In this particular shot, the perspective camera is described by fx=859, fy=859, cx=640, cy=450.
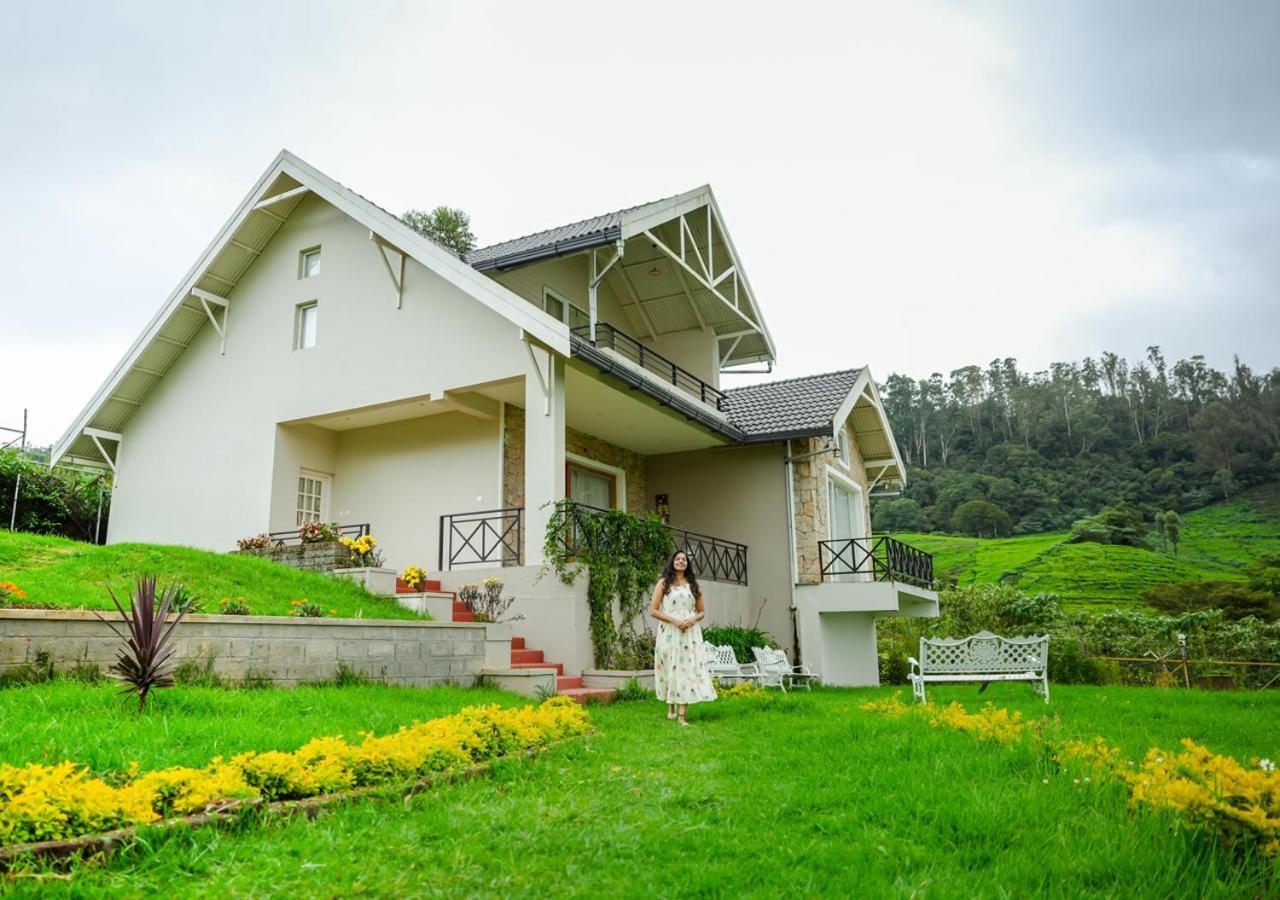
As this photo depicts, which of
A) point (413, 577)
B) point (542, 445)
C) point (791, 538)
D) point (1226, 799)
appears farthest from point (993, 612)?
point (1226, 799)

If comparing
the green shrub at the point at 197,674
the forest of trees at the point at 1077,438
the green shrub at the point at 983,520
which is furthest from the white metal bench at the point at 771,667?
the forest of trees at the point at 1077,438

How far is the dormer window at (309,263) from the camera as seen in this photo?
14711 millimetres

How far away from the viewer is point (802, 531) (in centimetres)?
1603

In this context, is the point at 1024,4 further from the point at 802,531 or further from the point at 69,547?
the point at 69,547

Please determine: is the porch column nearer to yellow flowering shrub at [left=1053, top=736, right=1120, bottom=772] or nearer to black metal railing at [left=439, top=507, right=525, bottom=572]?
black metal railing at [left=439, top=507, right=525, bottom=572]

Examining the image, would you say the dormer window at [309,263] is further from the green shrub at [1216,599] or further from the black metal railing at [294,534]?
the green shrub at [1216,599]

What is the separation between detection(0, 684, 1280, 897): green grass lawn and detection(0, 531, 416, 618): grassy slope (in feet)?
8.99

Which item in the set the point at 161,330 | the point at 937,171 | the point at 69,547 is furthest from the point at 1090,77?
the point at 161,330

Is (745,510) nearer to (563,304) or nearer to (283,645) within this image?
(563,304)

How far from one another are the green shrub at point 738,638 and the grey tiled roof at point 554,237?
6342 mm

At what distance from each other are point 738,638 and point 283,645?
834cm

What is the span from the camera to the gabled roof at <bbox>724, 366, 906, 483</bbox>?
15.7 metres

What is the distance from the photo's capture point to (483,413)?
43.7 ft

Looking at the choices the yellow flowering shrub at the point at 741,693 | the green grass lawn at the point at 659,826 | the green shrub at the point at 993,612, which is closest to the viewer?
the green grass lawn at the point at 659,826
